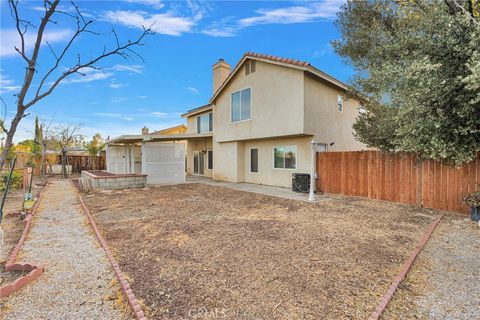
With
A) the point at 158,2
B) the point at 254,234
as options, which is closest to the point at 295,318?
the point at 254,234

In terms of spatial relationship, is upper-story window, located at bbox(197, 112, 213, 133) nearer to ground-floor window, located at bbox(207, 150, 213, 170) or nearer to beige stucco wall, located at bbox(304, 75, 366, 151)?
ground-floor window, located at bbox(207, 150, 213, 170)

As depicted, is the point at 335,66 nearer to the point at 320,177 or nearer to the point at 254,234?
the point at 320,177

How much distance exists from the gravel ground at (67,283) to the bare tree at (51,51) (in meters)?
1.81

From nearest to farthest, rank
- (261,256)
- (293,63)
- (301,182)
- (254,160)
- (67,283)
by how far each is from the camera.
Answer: (67,283) → (261,256) → (293,63) → (301,182) → (254,160)

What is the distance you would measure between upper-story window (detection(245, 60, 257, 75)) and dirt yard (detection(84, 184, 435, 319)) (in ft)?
28.5

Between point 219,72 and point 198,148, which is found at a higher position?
point 219,72

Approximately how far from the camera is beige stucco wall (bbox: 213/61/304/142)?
40.0ft

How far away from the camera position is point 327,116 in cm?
1368

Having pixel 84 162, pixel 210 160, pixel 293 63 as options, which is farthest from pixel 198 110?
pixel 84 162

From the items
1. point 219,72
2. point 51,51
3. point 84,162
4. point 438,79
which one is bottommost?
point 84,162

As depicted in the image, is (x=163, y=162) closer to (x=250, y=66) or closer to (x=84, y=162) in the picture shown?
(x=250, y=66)

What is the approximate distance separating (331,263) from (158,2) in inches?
248

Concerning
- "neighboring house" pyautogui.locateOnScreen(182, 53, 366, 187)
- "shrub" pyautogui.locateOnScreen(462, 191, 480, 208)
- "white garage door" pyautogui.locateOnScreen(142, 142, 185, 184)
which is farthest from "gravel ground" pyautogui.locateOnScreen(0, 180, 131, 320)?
"white garage door" pyautogui.locateOnScreen(142, 142, 185, 184)

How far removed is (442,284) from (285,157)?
409 inches
